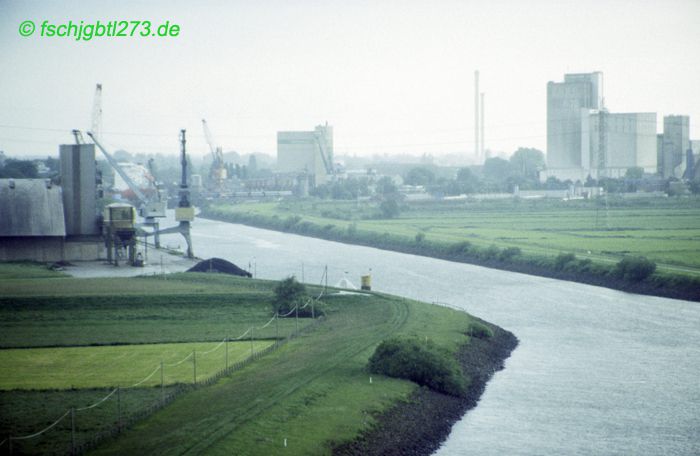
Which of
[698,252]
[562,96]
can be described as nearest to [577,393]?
[698,252]

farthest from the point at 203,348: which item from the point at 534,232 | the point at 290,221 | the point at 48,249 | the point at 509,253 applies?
the point at 290,221

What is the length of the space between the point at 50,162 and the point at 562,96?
124 feet

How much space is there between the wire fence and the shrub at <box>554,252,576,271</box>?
15.9 m

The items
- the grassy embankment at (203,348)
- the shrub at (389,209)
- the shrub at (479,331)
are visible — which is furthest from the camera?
the shrub at (389,209)

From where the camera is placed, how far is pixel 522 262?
3089 centimetres

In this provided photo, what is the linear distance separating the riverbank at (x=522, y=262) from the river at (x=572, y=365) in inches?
23.6

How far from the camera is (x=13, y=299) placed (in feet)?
62.1

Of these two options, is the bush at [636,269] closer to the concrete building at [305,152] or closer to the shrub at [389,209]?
the shrub at [389,209]

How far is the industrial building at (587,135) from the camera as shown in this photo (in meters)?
68.9

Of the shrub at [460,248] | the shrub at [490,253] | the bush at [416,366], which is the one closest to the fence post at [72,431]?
the bush at [416,366]

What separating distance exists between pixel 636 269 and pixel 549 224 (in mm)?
18192

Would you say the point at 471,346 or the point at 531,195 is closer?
Answer: the point at 471,346

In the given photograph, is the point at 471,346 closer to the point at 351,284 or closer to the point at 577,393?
the point at 577,393

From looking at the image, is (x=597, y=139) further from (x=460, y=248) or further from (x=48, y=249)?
(x=48, y=249)
